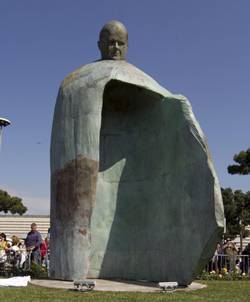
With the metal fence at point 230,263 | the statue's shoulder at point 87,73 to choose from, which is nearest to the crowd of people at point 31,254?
the metal fence at point 230,263

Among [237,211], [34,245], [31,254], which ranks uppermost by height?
[237,211]

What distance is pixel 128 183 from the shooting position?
13.1 meters

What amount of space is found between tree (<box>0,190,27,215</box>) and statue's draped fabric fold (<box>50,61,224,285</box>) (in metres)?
61.4

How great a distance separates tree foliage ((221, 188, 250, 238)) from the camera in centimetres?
4662

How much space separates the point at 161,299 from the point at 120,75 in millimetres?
5190

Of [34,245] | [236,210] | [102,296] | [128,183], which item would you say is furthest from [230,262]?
[236,210]

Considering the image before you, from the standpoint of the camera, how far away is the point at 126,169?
43.1ft

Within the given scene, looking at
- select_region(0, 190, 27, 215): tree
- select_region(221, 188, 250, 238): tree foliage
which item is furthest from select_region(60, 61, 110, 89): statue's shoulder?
select_region(0, 190, 27, 215): tree

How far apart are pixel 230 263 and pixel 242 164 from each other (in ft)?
74.2

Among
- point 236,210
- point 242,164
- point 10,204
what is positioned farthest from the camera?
point 10,204

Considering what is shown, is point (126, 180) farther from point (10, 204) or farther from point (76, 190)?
point (10, 204)

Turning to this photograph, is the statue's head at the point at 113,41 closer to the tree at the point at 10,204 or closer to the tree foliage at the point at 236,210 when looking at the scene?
the tree foliage at the point at 236,210

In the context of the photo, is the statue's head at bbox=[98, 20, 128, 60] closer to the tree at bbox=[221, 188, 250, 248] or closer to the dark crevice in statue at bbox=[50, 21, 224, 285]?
the dark crevice in statue at bbox=[50, 21, 224, 285]

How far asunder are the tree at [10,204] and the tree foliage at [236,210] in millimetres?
34784
